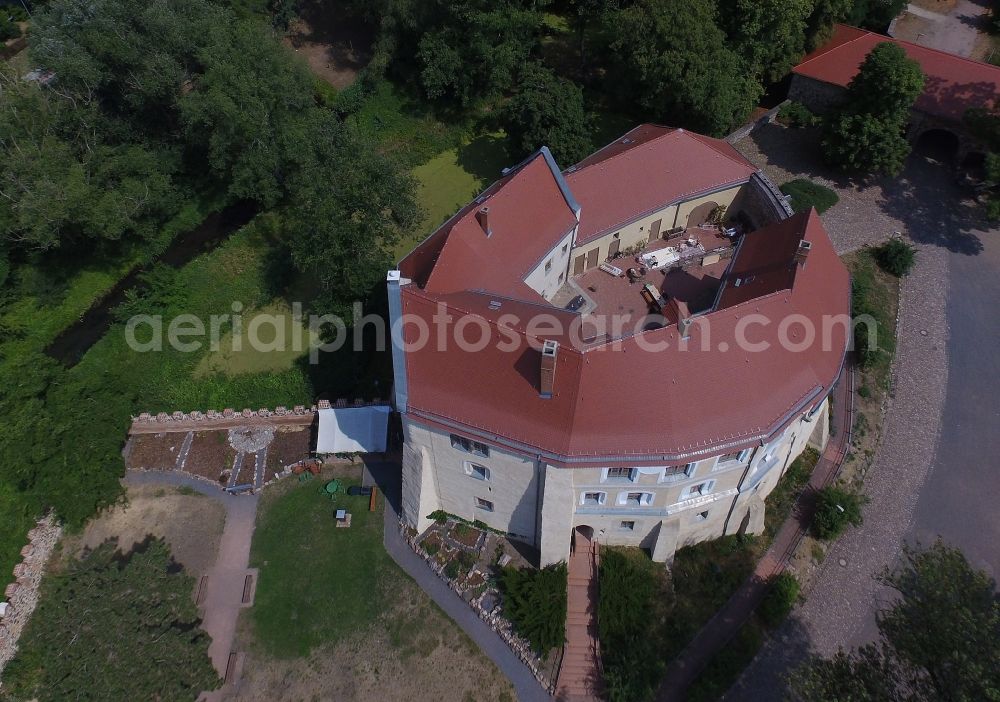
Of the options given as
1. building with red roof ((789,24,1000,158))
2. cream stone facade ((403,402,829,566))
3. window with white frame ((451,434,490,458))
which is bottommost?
cream stone facade ((403,402,829,566))

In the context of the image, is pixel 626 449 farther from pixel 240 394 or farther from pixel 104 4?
pixel 104 4

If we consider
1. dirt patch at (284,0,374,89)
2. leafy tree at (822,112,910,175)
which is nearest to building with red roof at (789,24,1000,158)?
leafy tree at (822,112,910,175)

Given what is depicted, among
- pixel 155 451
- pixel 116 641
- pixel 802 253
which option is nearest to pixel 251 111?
pixel 155 451

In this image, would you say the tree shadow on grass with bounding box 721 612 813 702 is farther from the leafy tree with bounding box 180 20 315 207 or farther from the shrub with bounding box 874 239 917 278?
the leafy tree with bounding box 180 20 315 207

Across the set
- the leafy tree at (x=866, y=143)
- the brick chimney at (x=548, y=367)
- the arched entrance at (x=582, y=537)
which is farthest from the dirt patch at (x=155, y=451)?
the leafy tree at (x=866, y=143)

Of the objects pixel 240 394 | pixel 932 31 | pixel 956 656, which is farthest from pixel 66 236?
pixel 932 31

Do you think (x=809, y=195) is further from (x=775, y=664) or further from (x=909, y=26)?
(x=775, y=664)
